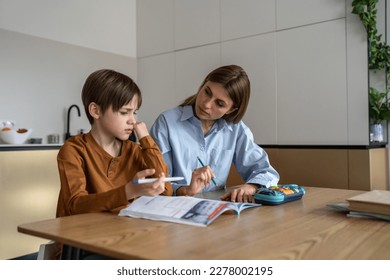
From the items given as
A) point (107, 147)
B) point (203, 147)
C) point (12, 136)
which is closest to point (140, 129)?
point (107, 147)

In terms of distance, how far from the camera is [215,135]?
5.92 feet

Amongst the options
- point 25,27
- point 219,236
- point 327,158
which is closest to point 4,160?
point 25,27

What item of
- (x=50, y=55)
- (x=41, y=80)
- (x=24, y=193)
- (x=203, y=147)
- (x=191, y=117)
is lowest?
(x=24, y=193)

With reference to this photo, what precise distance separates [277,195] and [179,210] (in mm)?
410

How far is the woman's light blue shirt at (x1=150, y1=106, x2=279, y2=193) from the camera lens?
1.71 metres

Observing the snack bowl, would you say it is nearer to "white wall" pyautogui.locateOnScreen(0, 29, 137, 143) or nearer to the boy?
"white wall" pyautogui.locateOnScreen(0, 29, 137, 143)

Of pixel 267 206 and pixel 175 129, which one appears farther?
pixel 175 129

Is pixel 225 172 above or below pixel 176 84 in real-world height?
below

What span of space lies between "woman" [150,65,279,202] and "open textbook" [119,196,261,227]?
0.37 meters

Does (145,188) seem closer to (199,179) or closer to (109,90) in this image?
(199,179)

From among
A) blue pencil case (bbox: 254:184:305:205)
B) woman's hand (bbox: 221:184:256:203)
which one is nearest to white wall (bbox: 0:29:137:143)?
woman's hand (bbox: 221:184:256:203)

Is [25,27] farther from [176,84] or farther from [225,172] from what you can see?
[225,172]

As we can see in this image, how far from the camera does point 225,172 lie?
1.82 metres

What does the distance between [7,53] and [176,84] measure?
156 cm
